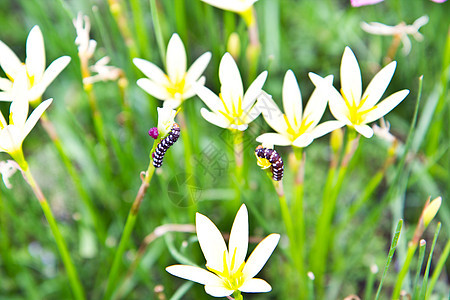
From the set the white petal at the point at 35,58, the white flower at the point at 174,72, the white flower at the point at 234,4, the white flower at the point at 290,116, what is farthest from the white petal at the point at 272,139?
the white petal at the point at 35,58

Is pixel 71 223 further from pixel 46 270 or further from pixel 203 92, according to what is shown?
pixel 203 92

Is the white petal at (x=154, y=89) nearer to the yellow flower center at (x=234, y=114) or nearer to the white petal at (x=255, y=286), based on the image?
the yellow flower center at (x=234, y=114)

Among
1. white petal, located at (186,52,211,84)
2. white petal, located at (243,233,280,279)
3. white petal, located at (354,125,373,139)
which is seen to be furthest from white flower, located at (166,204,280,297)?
white petal, located at (186,52,211,84)

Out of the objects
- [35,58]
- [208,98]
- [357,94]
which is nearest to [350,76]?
[357,94]

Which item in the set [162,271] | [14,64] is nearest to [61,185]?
[162,271]

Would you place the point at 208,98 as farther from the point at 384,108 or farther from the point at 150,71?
the point at 384,108

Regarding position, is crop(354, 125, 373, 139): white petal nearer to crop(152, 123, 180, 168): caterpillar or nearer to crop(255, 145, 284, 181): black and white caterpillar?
crop(255, 145, 284, 181): black and white caterpillar
